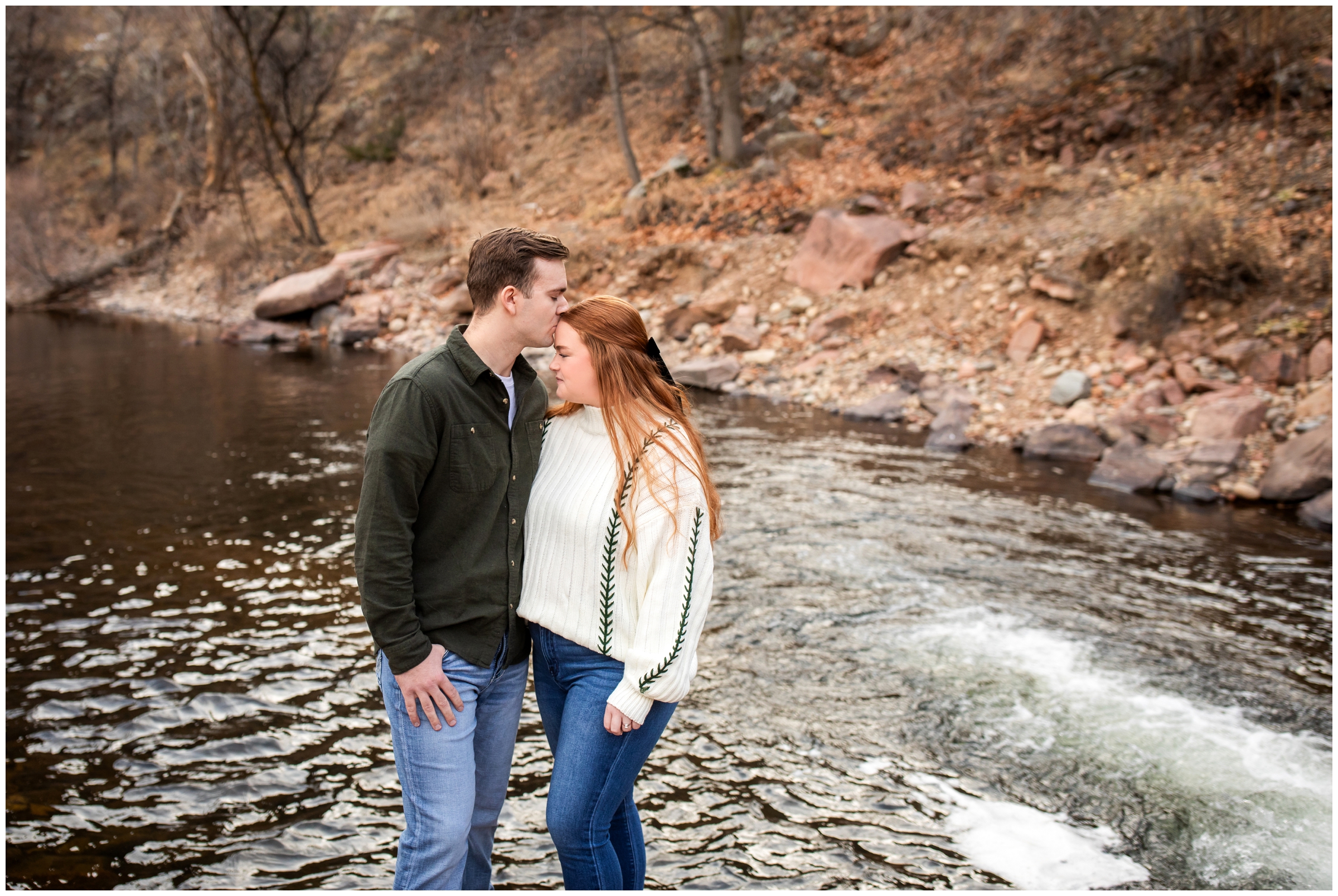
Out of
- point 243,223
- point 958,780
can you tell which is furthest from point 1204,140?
point 243,223

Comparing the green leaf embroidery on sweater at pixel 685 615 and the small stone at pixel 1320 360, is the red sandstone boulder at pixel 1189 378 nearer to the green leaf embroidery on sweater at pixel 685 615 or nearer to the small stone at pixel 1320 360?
the small stone at pixel 1320 360

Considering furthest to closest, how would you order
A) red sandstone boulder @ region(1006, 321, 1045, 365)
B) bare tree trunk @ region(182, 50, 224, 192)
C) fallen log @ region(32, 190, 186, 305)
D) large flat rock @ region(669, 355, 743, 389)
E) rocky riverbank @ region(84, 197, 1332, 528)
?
1. bare tree trunk @ region(182, 50, 224, 192)
2. fallen log @ region(32, 190, 186, 305)
3. large flat rock @ region(669, 355, 743, 389)
4. red sandstone boulder @ region(1006, 321, 1045, 365)
5. rocky riverbank @ region(84, 197, 1332, 528)

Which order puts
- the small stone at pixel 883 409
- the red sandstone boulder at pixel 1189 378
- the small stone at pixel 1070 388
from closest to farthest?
1. the red sandstone boulder at pixel 1189 378
2. the small stone at pixel 1070 388
3. the small stone at pixel 883 409

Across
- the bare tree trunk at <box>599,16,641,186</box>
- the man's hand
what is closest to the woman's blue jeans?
Answer: the man's hand

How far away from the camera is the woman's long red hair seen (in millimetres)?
2732

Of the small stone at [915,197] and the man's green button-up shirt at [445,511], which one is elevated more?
the small stone at [915,197]

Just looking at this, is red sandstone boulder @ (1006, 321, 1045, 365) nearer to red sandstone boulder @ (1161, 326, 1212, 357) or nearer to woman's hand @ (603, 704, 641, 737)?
red sandstone boulder @ (1161, 326, 1212, 357)

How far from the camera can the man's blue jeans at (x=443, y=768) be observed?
8.52ft

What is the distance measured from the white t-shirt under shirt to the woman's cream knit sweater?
206 millimetres

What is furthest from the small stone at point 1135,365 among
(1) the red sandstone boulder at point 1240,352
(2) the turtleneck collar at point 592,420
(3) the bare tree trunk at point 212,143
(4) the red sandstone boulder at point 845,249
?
(3) the bare tree trunk at point 212,143

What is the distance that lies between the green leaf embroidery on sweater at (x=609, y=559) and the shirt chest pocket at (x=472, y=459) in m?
0.36

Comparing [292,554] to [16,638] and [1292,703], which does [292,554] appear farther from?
[1292,703]

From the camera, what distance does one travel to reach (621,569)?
8.93ft

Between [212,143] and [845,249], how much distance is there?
24.5 meters
